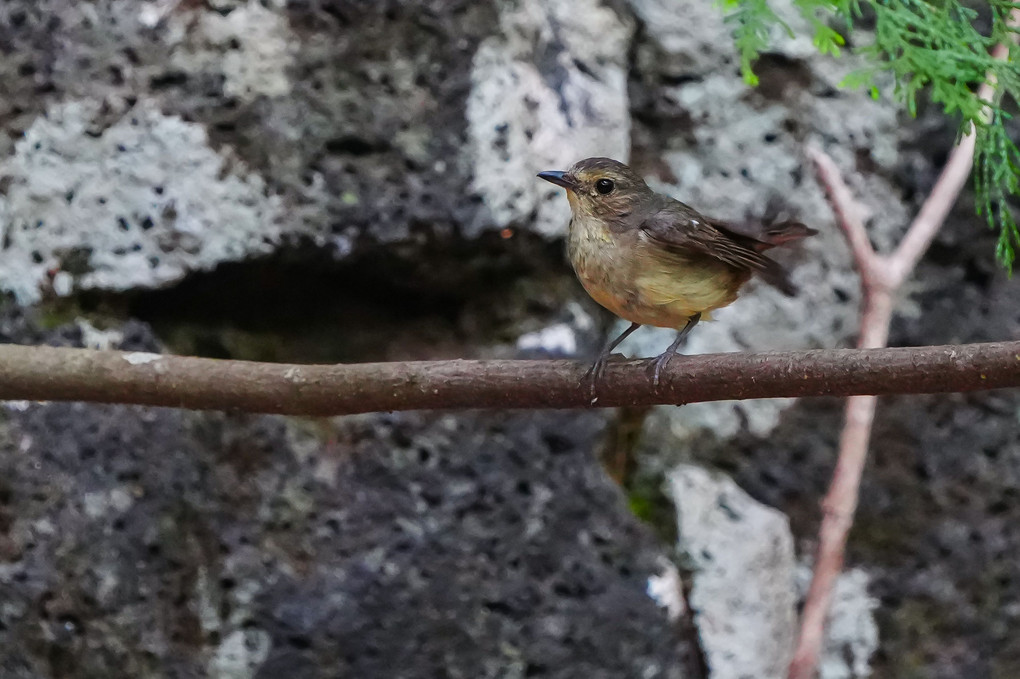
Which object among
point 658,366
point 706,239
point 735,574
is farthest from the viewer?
point 735,574

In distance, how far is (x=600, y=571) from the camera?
2783mm

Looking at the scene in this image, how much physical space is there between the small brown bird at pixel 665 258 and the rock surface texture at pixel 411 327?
0.44 metres

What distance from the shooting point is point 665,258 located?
2551mm

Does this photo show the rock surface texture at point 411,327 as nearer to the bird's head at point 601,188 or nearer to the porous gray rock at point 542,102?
the porous gray rock at point 542,102

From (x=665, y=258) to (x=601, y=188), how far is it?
0.29 meters

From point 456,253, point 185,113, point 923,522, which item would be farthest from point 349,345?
point 923,522

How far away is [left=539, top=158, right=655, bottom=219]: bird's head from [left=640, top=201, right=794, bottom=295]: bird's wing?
0.42 feet

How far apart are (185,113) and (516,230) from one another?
1.01m

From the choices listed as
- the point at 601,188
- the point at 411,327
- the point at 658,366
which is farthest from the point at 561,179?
the point at 658,366

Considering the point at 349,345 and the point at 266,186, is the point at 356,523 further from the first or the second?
the point at 266,186

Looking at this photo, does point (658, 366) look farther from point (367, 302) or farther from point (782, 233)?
point (367, 302)

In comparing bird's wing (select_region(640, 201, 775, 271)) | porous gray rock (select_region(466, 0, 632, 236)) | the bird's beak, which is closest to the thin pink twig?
bird's wing (select_region(640, 201, 775, 271))

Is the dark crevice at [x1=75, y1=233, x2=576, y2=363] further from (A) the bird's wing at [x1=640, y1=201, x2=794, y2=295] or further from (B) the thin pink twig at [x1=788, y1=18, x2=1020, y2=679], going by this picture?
(B) the thin pink twig at [x1=788, y1=18, x2=1020, y2=679]

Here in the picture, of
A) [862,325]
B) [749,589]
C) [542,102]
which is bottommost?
[749,589]
